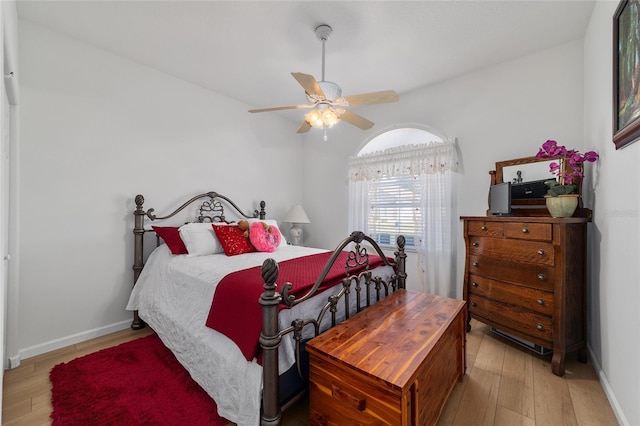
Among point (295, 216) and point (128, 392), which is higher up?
point (295, 216)

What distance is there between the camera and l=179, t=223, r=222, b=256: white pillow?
2566 mm

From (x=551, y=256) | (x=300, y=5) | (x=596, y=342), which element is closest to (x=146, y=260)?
(x=300, y=5)

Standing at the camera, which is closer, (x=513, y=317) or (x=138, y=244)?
(x=513, y=317)

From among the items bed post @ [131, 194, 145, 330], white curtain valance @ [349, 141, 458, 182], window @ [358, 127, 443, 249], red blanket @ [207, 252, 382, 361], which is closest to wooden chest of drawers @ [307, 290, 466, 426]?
red blanket @ [207, 252, 382, 361]

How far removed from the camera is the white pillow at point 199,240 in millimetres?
2566

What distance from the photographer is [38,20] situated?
87.0 inches

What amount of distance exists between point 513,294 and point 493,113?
1.84m

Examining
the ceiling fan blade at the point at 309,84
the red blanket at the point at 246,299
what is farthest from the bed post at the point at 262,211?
the ceiling fan blade at the point at 309,84

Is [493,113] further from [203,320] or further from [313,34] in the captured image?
[203,320]

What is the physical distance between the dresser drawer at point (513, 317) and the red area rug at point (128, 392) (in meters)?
2.14

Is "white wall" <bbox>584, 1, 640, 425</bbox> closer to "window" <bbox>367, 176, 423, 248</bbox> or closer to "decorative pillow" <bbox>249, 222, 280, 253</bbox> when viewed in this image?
"window" <bbox>367, 176, 423, 248</bbox>

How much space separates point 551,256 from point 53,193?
3.93 m

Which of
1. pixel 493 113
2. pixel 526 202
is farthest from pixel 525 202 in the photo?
pixel 493 113

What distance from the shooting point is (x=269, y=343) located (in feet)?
4.24
